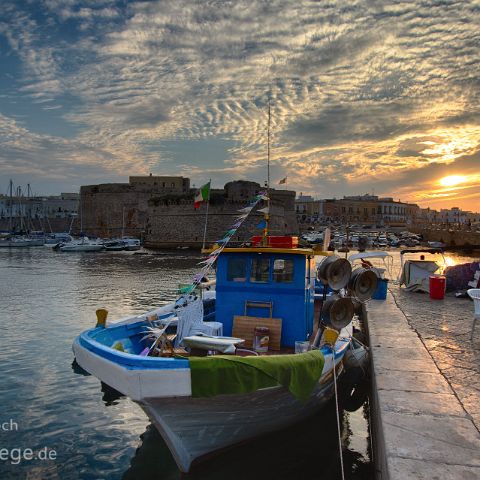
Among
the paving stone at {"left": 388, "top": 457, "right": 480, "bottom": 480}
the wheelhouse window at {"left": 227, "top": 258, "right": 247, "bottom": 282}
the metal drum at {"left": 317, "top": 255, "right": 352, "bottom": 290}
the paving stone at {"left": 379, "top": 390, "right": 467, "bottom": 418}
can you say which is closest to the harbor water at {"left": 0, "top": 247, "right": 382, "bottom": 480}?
the paving stone at {"left": 379, "top": 390, "right": 467, "bottom": 418}

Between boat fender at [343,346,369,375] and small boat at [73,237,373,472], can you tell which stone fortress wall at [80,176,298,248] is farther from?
small boat at [73,237,373,472]

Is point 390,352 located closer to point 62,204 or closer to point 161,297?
point 161,297

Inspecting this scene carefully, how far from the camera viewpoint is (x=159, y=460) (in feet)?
20.1

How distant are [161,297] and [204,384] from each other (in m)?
15.4

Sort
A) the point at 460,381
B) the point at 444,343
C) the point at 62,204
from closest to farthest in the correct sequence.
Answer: the point at 460,381, the point at 444,343, the point at 62,204

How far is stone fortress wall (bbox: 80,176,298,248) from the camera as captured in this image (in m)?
53.2

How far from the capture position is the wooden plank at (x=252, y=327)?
22.4 ft

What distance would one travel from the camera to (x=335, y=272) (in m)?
7.34

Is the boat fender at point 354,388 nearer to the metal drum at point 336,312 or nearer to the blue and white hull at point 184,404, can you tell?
the metal drum at point 336,312

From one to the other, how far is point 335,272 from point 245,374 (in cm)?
302

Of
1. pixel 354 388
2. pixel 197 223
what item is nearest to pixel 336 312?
pixel 354 388

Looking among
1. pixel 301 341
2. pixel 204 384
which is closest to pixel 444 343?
pixel 301 341

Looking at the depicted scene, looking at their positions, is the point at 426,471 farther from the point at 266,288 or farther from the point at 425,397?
the point at 266,288

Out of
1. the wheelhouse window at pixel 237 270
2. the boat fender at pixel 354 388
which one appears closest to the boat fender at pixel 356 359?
the boat fender at pixel 354 388
